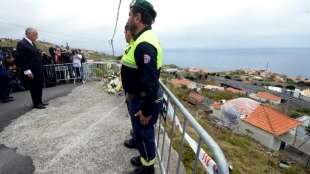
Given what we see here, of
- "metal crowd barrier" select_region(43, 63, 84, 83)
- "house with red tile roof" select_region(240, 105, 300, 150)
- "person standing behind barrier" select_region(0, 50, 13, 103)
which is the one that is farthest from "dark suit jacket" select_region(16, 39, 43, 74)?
"house with red tile roof" select_region(240, 105, 300, 150)

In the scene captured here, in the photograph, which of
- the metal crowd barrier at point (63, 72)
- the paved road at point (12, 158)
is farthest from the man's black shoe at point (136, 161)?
the metal crowd barrier at point (63, 72)

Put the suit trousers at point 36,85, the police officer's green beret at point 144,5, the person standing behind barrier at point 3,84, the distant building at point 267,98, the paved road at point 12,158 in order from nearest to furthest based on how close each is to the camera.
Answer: the police officer's green beret at point 144,5 < the paved road at point 12,158 < the suit trousers at point 36,85 < the person standing behind barrier at point 3,84 < the distant building at point 267,98

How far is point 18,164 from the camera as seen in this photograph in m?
3.63

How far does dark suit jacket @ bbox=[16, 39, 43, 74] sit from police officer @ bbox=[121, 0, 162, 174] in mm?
3799

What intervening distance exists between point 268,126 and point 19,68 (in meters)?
25.0

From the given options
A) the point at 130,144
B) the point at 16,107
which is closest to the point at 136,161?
the point at 130,144

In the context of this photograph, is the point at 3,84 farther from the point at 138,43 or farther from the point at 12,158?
the point at 138,43

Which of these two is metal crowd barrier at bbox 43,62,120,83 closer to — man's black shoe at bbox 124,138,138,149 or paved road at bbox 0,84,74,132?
paved road at bbox 0,84,74,132

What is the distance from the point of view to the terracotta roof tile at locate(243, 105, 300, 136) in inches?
1053

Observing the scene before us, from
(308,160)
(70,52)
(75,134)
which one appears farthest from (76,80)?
(308,160)

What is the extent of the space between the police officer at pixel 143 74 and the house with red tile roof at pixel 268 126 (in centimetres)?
2544

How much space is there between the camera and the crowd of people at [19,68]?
743 centimetres

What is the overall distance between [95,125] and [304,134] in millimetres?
27835

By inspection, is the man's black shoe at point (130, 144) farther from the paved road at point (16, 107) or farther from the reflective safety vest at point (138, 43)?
the paved road at point (16, 107)
